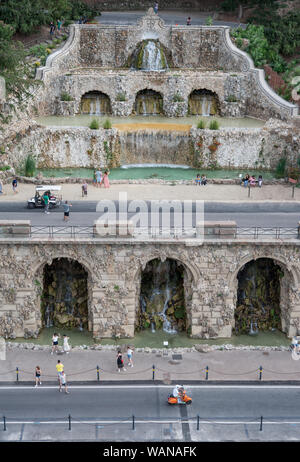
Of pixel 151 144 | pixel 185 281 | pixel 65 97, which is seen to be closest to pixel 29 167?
pixel 151 144

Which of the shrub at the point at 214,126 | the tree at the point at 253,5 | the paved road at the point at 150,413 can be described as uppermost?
the tree at the point at 253,5

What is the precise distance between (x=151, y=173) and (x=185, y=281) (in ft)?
63.3

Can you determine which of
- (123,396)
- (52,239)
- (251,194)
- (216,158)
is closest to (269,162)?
(216,158)

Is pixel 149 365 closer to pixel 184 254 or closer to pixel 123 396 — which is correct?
pixel 123 396

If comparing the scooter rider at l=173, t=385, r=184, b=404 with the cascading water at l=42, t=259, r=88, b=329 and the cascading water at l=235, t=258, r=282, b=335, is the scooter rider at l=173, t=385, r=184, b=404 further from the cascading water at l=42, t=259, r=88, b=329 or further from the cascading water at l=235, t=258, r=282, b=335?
the cascading water at l=42, t=259, r=88, b=329

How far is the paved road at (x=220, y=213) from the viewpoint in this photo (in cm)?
4106

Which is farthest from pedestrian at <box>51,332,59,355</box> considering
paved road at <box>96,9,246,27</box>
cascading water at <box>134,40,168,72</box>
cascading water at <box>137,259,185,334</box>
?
paved road at <box>96,9,246,27</box>

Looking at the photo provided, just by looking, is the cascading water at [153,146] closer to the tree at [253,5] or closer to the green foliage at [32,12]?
the green foliage at [32,12]

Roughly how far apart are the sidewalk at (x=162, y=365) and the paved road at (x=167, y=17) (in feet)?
164

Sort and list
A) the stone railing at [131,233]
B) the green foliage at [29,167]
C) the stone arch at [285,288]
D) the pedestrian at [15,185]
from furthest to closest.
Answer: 1. the green foliage at [29,167]
2. the pedestrian at [15,185]
3. the stone arch at [285,288]
4. the stone railing at [131,233]

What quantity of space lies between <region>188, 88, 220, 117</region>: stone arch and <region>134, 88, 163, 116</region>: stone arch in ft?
10.3

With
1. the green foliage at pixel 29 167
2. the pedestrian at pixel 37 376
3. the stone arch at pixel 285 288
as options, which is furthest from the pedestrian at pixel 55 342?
the green foliage at pixel 29 167

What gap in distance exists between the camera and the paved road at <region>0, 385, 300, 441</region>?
3027cm

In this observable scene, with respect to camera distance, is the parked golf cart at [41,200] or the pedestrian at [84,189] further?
the pedestrian at [84,189]
